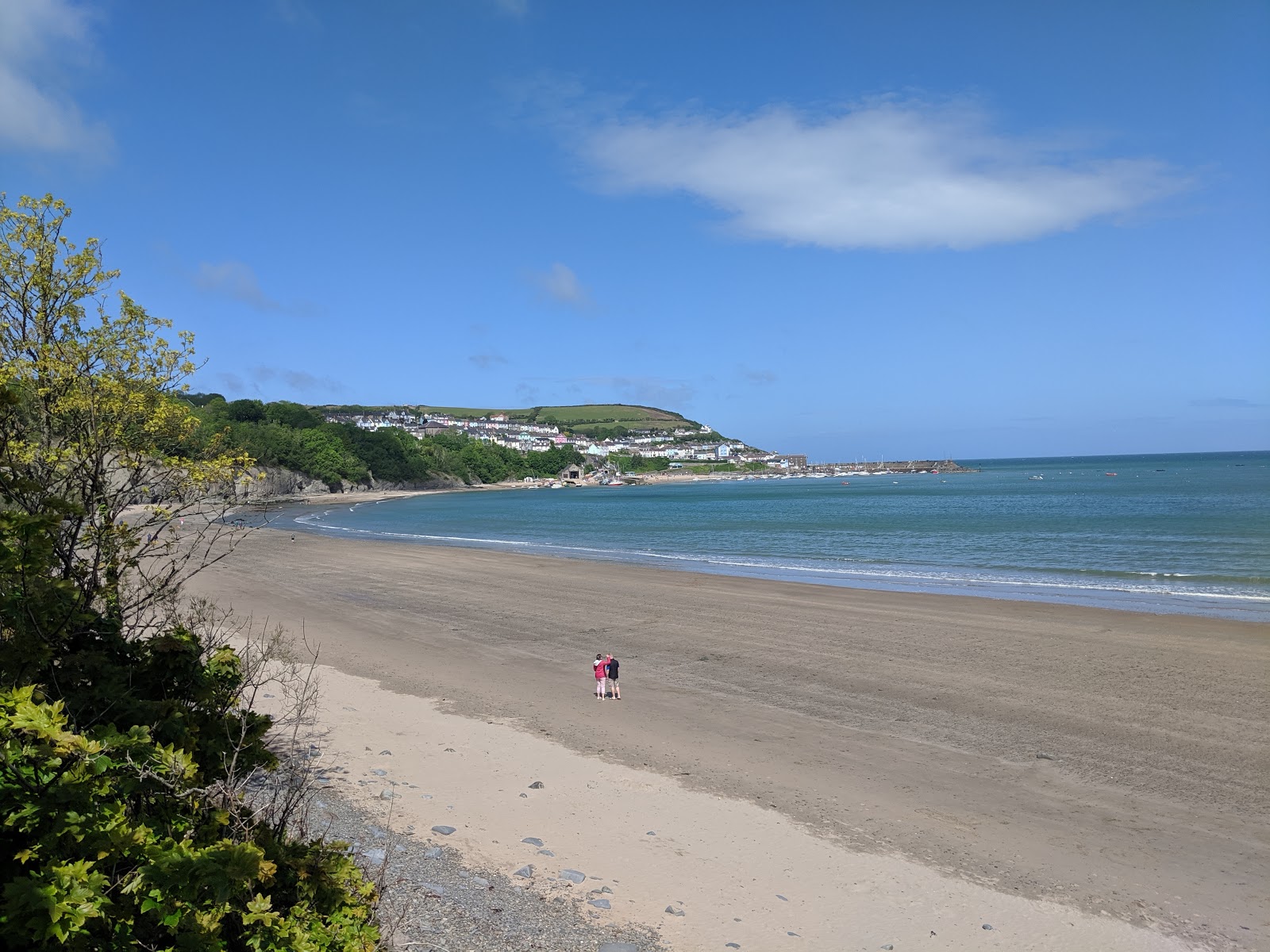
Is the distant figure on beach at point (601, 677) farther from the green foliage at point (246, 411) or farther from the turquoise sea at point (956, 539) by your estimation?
the green foliage at point (246, 411)

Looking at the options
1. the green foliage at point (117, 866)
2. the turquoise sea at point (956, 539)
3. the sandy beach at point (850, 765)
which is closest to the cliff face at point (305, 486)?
the turquoise sea at point (956, 539)

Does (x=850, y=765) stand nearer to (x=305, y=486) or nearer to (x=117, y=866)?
(x=117, y=866)

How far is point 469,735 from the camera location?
410 inches

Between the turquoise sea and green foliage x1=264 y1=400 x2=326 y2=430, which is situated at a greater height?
green foliage x1=264 y1=400 x2=326 y2=430

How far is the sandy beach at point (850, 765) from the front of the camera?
6633mm

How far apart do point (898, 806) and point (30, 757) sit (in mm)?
7837

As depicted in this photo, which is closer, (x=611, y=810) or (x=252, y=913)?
(x=252, y=913)

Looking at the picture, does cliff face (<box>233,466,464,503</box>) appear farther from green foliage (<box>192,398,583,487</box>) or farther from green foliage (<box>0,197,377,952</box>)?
green foliage (<box>0,197,377,952</box>)

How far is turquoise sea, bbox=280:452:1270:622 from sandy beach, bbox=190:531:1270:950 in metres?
6.43

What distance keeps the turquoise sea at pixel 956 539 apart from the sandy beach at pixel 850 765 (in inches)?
253

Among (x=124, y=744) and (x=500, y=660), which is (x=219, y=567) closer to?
(x=500, y=660)

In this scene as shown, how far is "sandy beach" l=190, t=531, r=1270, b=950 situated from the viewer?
6633mm

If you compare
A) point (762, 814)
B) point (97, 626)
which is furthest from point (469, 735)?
point (97, 626)

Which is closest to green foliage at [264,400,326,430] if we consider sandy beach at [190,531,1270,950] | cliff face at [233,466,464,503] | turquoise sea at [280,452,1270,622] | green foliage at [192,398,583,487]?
green foliage at [192,398,583,487]
